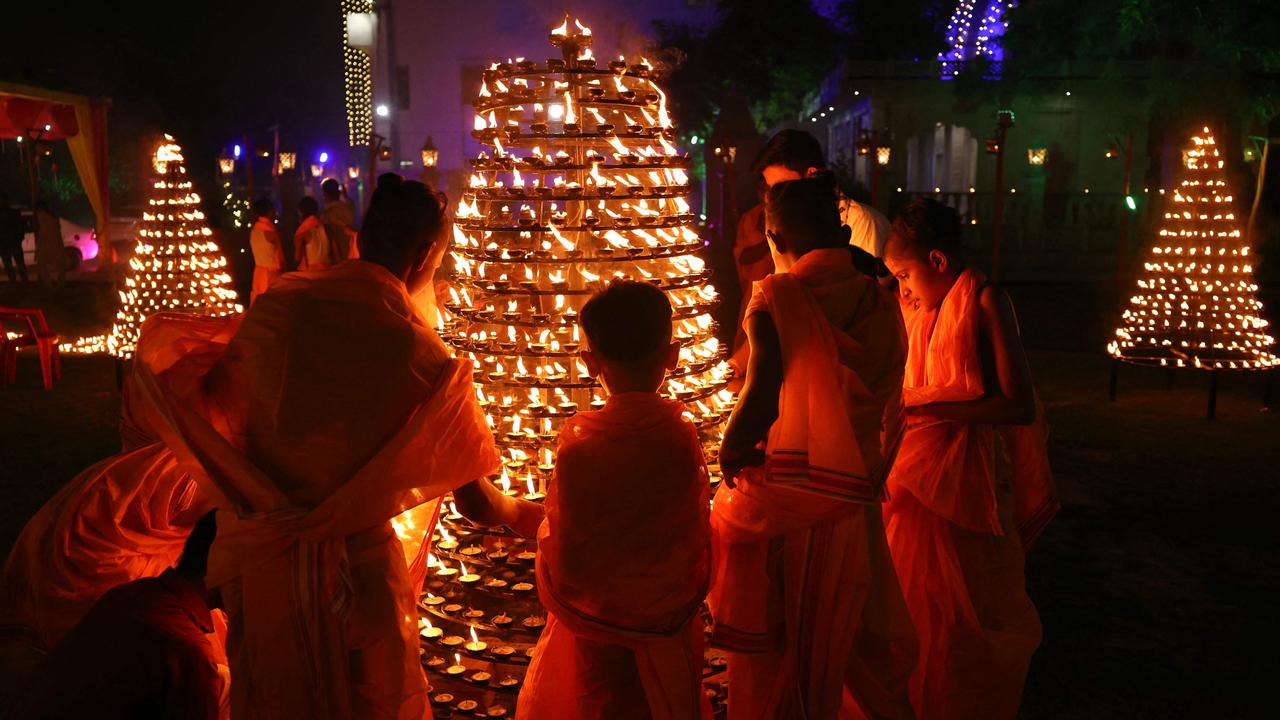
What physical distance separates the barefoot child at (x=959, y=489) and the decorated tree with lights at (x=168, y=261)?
29.3 ft

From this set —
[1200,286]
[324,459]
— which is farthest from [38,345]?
[1200,286]

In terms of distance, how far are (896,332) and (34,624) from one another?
296 centimetres

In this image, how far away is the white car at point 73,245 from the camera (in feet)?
84.4

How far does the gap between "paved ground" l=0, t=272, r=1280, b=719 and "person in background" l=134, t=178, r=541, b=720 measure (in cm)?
293

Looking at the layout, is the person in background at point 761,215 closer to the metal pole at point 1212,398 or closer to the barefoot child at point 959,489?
the barefoot child at point 959,489

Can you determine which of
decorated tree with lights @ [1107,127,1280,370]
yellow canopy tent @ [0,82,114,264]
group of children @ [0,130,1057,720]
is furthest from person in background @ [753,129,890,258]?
yellow canopy tent @ [0,82,114,264]

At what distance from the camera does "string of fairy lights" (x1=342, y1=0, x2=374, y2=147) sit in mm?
43094

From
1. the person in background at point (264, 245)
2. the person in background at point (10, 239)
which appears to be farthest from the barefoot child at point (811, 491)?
the person in background at point (10, 239)

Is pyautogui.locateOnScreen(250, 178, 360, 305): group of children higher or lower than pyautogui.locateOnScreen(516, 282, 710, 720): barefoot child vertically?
higher

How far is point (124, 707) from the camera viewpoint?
2.44 m

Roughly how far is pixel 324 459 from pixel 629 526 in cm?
85

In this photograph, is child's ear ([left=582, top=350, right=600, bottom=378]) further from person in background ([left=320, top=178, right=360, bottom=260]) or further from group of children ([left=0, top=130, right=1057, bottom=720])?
person in background ([left=320, top=178, right=360, bottom=260])

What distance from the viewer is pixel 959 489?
3.56 metres

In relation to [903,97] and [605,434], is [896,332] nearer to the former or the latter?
[605,434]
